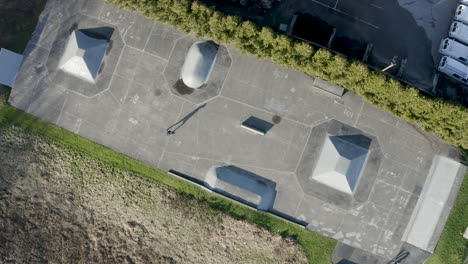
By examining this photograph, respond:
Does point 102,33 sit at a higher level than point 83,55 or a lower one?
higher

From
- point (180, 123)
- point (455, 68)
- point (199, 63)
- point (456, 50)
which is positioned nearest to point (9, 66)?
point (180, 123)

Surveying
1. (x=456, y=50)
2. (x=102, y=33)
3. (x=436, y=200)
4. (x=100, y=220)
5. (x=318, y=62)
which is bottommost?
(x=100, y=220)

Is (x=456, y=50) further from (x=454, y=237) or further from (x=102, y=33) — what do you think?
(x=102, y=33)

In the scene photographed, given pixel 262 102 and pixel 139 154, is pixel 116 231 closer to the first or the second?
pixel 139 154

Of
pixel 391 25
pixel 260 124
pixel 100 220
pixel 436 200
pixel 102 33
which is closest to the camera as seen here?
pixel 436 200

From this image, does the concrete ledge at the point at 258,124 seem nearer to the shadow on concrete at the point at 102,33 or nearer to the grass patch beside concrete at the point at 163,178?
the grass patch beside concrete at the point at 163,178

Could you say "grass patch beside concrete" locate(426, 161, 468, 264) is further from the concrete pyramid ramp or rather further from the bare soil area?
the bare soil area

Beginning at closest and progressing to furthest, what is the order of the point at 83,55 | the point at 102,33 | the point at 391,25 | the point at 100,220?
the point at 83,55, the point at 391,25, the point at 102,33, the point at 100,220

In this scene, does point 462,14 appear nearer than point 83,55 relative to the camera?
Yes
